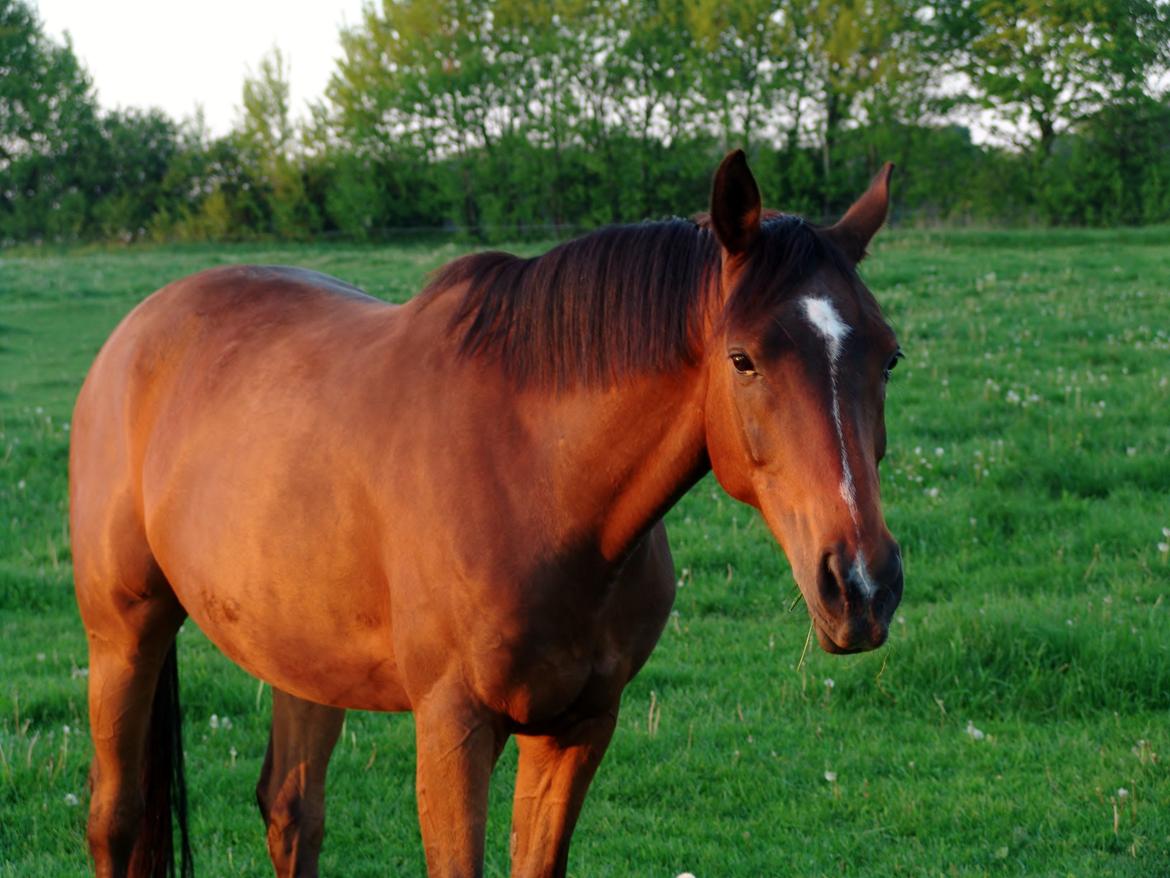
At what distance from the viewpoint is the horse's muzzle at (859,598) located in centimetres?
235

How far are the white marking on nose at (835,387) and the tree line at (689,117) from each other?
3387 cm

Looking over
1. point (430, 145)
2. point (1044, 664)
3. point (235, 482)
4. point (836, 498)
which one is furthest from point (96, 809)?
point (430, 145)

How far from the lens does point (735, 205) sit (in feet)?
8.75

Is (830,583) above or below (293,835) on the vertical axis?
A: above

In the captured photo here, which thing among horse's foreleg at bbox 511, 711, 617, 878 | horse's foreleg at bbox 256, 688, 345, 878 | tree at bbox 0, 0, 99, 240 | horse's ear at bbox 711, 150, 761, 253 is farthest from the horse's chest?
tree at bbox 0, 0, 99, 240

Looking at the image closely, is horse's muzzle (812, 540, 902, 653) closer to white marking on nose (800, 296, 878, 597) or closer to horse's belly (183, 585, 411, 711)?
white marking on nose (800, 296, 878, 597)

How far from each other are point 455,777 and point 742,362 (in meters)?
1.25

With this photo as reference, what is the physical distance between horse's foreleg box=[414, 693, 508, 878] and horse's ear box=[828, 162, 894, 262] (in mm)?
1429

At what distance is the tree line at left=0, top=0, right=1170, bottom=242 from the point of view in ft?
118

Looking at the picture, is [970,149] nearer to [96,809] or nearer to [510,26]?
[510,26]

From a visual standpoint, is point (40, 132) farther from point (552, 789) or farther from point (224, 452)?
point (552, 789)

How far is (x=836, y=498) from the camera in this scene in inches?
94.7

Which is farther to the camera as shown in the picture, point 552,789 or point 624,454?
point 552,789

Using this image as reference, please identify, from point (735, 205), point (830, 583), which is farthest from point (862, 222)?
point (830, 583)
